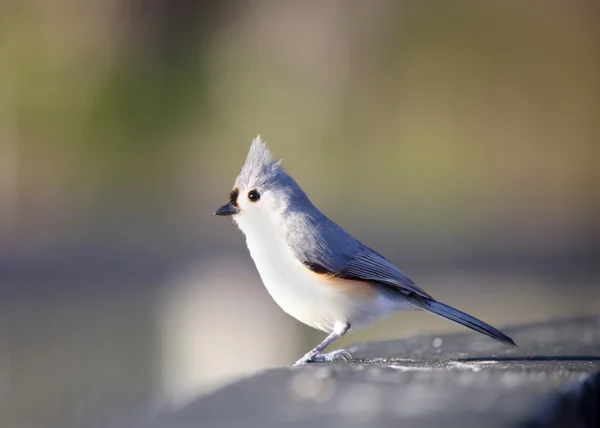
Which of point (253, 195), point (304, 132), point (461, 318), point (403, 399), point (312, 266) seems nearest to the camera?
point (403, 399)

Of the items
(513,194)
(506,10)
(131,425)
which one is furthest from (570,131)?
(131,425)

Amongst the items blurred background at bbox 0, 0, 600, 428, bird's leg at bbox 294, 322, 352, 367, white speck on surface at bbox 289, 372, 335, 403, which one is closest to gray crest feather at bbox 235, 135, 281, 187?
bird's leg at bbox 294, 322, 352, 367

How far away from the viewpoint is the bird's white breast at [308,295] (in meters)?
3.18

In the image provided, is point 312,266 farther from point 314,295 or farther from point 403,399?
point 403,399

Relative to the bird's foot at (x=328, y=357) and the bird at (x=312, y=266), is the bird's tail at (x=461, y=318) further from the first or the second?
the bird's foot at (x=328, y=357)

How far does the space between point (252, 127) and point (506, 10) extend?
385 cm

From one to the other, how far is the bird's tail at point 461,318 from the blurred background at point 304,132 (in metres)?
5.76

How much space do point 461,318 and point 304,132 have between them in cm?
1028

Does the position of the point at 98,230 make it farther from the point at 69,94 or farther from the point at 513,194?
the point at 513,194

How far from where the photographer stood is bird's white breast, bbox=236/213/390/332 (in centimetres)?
318

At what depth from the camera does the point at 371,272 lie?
10.9 ft

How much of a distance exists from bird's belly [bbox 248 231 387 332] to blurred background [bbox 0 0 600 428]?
5.74 meters

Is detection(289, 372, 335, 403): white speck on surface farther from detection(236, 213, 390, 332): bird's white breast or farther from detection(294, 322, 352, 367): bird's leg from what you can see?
detection(236, 213, 390, 332): bird's white breast

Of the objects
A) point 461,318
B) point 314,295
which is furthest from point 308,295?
point 461,318
